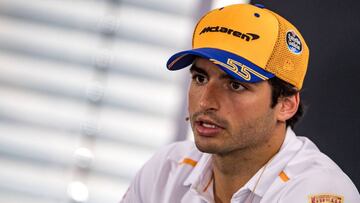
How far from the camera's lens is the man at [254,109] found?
221 cm

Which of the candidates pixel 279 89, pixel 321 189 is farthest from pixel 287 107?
pixel 321 189

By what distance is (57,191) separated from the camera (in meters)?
4.41

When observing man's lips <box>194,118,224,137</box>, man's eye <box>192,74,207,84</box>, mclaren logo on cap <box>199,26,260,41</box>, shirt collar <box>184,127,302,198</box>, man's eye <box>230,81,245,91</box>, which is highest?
mclaren logo on cap <box>199,26,260,41</box>

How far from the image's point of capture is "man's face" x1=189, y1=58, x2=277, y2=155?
2.22 metres

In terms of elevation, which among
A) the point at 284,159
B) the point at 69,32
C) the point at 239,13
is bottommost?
the point at 284,159

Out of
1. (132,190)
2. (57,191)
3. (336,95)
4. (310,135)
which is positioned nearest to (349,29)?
(336,95)

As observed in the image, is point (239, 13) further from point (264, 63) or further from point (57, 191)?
point (57, 191)

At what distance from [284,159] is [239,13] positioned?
448 mm

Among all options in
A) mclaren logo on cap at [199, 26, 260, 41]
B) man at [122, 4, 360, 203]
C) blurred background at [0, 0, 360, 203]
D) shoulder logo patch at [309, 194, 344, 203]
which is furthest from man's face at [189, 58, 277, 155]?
blurred background at [0, 0, 360, 203]

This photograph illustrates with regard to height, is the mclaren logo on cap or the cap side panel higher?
the mclaren logo on cap

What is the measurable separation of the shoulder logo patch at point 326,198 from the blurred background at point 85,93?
1.94 metres

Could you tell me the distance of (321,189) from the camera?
7.11 ft

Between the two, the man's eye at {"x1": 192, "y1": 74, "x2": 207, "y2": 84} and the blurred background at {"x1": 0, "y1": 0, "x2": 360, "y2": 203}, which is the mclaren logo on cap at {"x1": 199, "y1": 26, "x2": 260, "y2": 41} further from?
the blurred background at {"x1": 0, "y1": 0, "x2": 360, "y2": 203}

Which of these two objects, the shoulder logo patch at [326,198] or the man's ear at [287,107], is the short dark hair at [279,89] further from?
the shoulder logo patch at [326,198]
